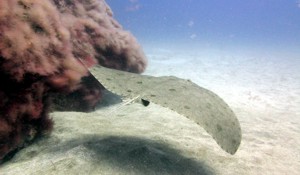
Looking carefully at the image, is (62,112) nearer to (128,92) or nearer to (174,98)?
(128,92)

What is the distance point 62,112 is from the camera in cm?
534

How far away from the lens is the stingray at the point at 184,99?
3174 mm

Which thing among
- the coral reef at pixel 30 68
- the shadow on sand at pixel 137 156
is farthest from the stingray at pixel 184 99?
the shadow on sand at pixel 137 156

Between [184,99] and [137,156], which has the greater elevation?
[184,99]

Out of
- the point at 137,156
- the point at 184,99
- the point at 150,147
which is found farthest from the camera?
the point at 150,147

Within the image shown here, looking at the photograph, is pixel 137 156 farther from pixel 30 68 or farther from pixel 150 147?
pixel 30 68

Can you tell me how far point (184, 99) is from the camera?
3.45 m

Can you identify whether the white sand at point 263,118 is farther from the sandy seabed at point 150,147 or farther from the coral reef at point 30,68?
the coral reef at point 30,68

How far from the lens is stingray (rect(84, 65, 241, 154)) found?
3.17 metres

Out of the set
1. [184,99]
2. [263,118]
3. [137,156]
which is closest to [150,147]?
[137,156]

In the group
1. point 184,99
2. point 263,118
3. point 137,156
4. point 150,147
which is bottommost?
point 137,156

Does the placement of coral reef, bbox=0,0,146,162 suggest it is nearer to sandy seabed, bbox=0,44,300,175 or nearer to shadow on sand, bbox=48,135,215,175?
sandy seabed, bbox=0,44,300,175

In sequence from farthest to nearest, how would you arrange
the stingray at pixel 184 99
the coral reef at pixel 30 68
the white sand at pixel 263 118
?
the white sand at pixel 263 118
the coral reef at pixel 30 68
the stingray at pixel 184 99

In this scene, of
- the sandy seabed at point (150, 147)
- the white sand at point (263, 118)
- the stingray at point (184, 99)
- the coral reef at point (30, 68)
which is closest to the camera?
the stingray at point (184, 99)
